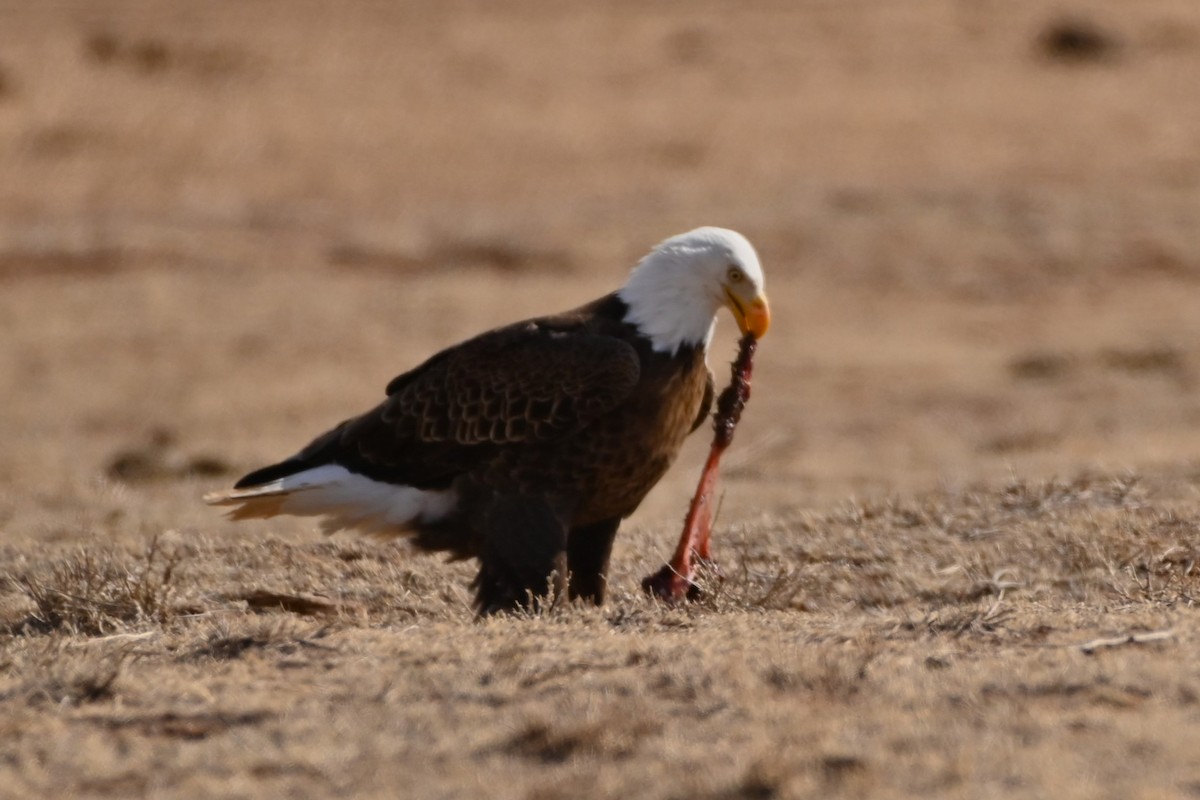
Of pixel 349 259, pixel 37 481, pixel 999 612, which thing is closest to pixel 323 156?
pixel 349 259

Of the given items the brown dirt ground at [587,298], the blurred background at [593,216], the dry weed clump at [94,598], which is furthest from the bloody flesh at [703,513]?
the blurred background at [593,216]

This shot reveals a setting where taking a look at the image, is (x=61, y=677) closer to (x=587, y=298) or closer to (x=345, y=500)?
(x=345, y=500)

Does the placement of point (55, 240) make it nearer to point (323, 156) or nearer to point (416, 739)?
point (323, 156)

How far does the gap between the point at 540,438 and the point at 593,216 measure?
1264 cm

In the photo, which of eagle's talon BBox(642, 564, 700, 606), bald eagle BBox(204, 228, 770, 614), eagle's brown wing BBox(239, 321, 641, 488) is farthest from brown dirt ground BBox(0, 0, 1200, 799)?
eagle's brown wing BBox(239, 321, 641, 488)

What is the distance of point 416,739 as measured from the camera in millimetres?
4242

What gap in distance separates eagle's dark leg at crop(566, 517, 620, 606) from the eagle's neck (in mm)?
679

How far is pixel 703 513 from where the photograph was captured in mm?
6551

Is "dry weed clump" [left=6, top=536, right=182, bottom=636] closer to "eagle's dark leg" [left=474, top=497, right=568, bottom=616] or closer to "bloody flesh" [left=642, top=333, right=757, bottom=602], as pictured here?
"eagle's dark leg" [left=474, top=497, right=568, bottom=616]

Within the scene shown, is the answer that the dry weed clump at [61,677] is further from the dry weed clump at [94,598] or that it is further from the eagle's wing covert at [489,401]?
the eagle's wing covert at [489,401]

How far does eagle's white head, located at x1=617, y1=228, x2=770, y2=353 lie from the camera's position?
6438mm

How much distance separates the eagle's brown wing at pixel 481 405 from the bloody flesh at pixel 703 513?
453 mm

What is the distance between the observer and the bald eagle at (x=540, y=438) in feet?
20.6

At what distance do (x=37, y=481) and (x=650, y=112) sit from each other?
44.4 ft
